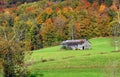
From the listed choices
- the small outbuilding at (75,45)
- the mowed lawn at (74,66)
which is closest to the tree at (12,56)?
the mowed lawn at (74,66)

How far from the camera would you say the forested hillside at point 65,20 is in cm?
11474

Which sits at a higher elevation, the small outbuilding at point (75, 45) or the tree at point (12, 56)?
the tree at point (12, 56)

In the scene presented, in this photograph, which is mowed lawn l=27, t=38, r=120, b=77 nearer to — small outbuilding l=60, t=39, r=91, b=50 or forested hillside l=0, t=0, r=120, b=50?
small outbuilding l=60, t=39, r=91, b=50

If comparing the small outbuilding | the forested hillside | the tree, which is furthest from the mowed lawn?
the forested hillside

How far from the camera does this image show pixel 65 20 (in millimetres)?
120250

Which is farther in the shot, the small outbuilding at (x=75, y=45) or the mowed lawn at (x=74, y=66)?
the small outbuilding at (x=75, y=45)

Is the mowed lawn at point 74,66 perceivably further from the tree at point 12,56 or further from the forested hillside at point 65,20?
the forested hillside at point 65,20

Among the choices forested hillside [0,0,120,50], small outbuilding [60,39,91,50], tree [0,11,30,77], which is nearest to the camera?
tree [0,11,30,77]

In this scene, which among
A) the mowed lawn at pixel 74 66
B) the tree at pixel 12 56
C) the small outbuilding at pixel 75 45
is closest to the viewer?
→ the tree at pixel 12 56

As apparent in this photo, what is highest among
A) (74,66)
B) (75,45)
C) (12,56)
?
(12,56)

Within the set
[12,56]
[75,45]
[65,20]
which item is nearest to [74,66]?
[12,56]

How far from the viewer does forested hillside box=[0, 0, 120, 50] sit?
114744mm

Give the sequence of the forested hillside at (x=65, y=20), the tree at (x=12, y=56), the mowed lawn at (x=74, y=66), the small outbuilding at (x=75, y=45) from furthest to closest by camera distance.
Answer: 1. the forested hillside at (x=65, y=20)
2. the small outbuilding at (x=75, y=45)
3. the mowed lawn at (x=74, y=66)
4. the tree at (x=12, y=56)

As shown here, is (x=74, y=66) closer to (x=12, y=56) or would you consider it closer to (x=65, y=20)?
(x=12, y=56)
